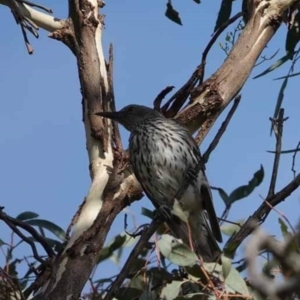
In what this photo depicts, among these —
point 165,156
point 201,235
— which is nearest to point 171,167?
point 165,156

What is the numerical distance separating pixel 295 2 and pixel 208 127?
2.17 ft

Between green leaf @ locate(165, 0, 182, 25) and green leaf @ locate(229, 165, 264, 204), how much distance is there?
0.92m

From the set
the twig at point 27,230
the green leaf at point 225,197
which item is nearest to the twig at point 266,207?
the green leaf at point 225,197

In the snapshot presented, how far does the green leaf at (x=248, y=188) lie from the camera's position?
281cm

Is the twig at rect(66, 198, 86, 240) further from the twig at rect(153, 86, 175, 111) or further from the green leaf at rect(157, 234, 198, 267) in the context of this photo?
the green leaf at rect(157, 234, 198, 267)

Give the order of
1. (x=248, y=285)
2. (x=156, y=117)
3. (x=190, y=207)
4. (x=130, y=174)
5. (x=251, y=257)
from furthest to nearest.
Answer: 1. (x=156, y=117)
2. (x=190, y=207)
3. (x=130, y=174)
4. (x=248, y=285)
5. (x=251, y=257)

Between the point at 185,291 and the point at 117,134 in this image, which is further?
the point at 117,134

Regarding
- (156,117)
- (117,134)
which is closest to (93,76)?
(117,134)

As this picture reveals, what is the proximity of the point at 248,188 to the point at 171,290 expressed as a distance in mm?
744

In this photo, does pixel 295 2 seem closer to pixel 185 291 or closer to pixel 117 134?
Result: pixel 117 134

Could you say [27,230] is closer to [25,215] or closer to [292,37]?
[25,215]

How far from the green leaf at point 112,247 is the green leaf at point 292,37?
0.94 m

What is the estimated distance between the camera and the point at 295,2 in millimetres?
3357

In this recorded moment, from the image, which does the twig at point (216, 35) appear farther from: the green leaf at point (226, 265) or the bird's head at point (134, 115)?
the green leaf at point (226, 265)
